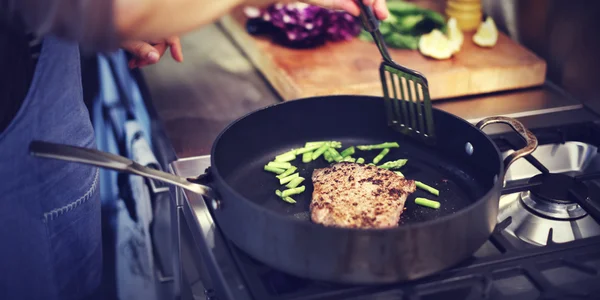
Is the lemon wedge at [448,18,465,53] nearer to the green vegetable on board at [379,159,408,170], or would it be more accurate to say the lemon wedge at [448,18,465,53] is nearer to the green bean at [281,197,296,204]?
the green vegetable on board at [379,159,408,170]

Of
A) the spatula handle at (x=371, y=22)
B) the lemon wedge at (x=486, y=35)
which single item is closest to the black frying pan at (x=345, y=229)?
the spatula handle at (x=371, y=22)

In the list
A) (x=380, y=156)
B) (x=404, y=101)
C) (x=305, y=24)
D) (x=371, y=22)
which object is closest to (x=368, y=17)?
(x=371, y=22)

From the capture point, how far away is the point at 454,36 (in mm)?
1676

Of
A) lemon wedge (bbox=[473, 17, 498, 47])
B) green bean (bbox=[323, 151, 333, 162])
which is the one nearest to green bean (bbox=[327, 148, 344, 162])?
green bean (bbox=[323, 151, 333, 162])

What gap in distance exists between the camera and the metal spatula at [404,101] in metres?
1.19

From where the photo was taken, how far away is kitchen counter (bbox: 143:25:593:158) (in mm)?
1462

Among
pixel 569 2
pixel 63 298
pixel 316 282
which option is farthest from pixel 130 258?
pixel 569 2

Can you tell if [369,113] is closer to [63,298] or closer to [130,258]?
[63,298]

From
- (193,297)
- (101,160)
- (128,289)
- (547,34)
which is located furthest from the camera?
(128,289)

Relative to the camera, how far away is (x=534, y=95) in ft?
5.27

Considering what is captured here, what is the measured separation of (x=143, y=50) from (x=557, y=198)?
0.82m

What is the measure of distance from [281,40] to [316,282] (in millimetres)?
899

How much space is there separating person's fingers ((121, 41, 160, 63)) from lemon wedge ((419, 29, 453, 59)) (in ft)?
2.26

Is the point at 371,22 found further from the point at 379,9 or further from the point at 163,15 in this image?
the point at 163,15
